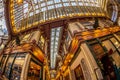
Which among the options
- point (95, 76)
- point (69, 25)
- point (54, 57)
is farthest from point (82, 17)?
point (54, 57)

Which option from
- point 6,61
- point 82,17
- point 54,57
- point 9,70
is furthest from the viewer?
point 54,57

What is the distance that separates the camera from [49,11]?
22984mm

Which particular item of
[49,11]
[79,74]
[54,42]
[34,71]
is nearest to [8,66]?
[34,71]

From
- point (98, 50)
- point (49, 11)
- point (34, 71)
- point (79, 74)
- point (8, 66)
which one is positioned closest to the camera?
point (98, 50)

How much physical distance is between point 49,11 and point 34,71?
31.3 ft

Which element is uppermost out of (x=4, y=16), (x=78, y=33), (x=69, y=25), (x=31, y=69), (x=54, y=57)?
(x=4, y=16)

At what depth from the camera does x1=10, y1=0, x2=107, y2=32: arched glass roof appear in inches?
856

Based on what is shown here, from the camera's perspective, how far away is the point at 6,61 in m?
16.7

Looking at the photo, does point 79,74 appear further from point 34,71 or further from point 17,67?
point 17,67

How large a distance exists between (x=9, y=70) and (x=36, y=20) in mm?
8751

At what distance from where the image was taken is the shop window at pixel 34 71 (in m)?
15.6

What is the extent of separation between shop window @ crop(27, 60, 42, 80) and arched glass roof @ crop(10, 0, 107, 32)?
19.9ft

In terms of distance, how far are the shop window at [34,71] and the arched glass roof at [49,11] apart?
608 centimetres

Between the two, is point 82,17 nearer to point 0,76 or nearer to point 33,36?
point 33,36
